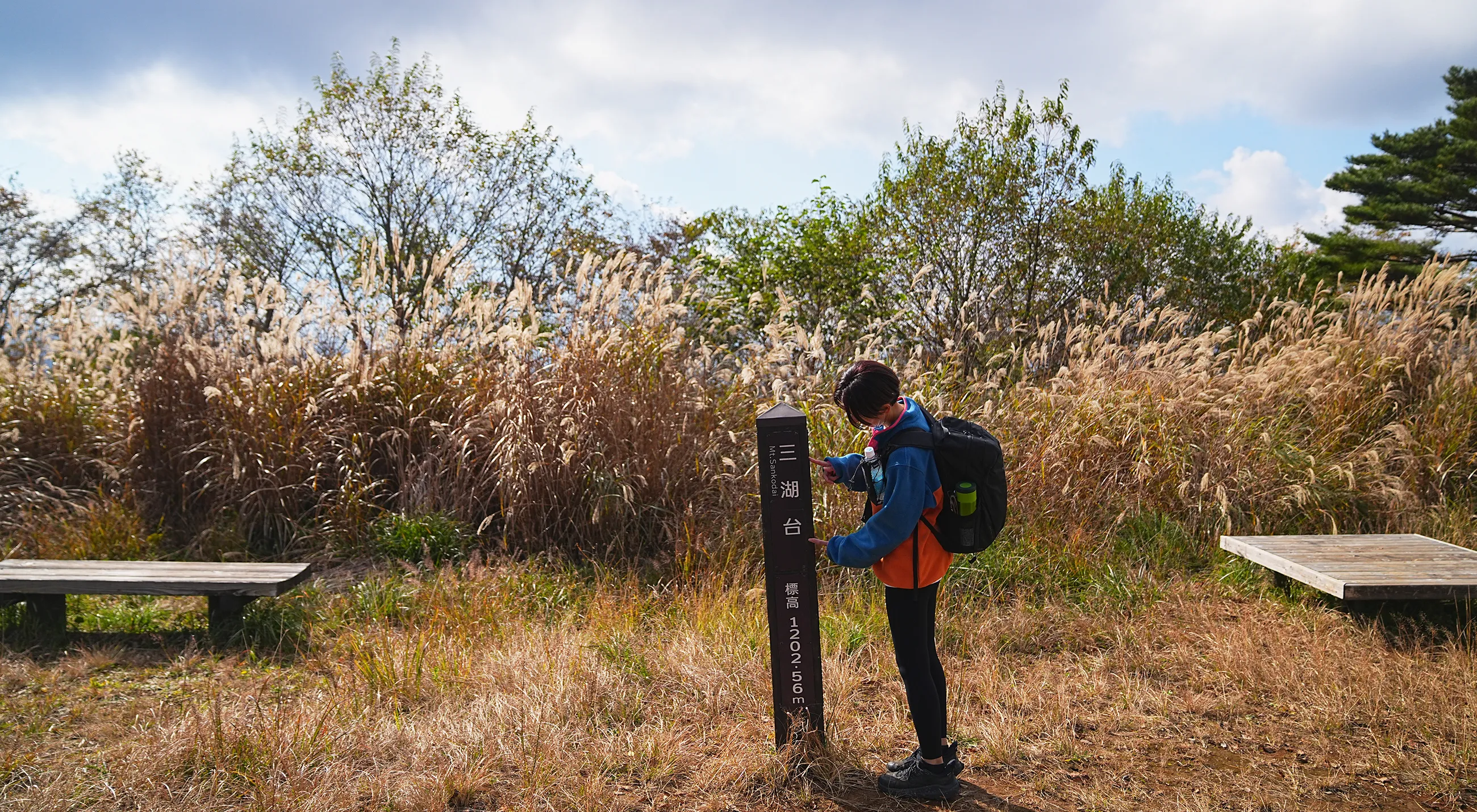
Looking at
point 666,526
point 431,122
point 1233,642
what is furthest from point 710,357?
point 431,122

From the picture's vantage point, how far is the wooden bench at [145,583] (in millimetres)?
4609

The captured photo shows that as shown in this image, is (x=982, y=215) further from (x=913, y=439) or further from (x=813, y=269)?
(x=913, y=439)

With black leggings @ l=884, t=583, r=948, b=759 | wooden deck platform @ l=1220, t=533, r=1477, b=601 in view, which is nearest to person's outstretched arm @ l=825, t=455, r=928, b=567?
black leggings @ l=884, t=583, r=948, b=759

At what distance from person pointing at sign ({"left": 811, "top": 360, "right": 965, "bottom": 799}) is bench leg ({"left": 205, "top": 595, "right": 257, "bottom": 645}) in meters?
3.50

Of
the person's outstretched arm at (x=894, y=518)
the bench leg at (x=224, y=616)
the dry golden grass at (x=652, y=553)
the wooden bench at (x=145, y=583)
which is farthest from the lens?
the bench leg at (x=224, y=616)

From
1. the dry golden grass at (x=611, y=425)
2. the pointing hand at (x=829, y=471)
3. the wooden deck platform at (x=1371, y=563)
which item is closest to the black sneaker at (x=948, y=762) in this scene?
the pointing hand at (x=829, y=471)

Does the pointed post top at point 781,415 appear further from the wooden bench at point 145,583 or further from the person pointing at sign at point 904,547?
the wooden bench at point 145,583

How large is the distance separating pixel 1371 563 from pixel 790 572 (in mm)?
3593

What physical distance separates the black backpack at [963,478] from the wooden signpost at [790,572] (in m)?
0.35

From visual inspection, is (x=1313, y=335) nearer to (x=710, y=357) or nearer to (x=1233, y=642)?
(x=1233, y=642)

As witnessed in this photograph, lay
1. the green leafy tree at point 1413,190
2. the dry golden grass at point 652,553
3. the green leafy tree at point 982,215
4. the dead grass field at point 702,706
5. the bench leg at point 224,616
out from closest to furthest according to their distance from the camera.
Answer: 1. the dead grass field at point 702,706
2. the dry golden grass at point 652,553
3. the bench leg at point 224,616
4. the green leafy tree at point 982,215
5. the green leafy tree at point 1413,190

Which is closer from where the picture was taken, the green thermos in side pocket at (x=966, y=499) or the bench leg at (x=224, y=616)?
the green thermos in side pocket at (x=966, y=499)

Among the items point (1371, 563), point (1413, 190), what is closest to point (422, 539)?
point (1371, 563)

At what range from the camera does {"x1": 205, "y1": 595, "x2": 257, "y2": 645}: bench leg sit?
4750 millimetres
